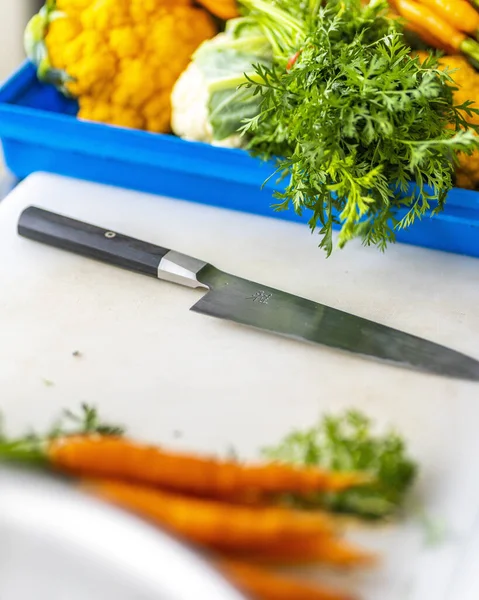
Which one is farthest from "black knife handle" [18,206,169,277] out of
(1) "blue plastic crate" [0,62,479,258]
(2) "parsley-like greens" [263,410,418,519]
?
(2) "parsley-like greens" [263,410,418,519]

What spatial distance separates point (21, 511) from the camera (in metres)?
0.66

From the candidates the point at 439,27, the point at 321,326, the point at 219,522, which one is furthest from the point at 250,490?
the point at 439,27

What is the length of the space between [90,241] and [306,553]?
1.85 ft

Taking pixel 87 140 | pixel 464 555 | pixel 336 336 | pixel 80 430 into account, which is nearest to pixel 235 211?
pixel 87 140

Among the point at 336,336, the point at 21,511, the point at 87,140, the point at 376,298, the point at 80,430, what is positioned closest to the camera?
the point at 21,511

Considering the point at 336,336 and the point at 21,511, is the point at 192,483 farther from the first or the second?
the point at 336,336

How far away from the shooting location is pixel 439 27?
1099 mm

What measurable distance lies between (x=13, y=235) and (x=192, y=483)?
57 cm

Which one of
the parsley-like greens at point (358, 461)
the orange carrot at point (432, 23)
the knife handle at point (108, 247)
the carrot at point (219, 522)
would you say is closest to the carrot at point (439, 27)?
the orange carrot at point (432, 23)

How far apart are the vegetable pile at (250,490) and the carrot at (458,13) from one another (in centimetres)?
62

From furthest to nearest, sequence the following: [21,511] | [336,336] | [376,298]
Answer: [376,298] → [336,336] → [21,511]

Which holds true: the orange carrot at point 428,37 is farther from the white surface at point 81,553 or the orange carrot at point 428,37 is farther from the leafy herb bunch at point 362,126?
the white surface at point 81,553

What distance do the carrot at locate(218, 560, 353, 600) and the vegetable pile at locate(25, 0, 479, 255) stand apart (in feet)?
1.35

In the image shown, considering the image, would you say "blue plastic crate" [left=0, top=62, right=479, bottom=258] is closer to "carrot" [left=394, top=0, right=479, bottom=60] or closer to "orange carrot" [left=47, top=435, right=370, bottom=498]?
"carrot" [left=394, top=0, right=479, bottom=60]
